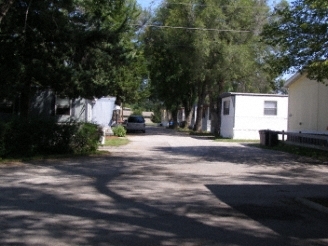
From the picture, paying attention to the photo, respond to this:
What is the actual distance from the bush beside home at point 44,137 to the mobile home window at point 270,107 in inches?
692

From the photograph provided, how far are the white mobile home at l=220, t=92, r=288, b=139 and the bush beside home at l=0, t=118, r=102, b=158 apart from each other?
52.3 ft

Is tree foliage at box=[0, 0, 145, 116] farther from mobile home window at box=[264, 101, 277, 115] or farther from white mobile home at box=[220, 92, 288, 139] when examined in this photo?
mobile home window at box=[264, 101, 277, 115]

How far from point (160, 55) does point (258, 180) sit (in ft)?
111

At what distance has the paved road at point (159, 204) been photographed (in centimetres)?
647

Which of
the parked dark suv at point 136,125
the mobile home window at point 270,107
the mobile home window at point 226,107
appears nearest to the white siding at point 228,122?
the mobile home window at point 226,107

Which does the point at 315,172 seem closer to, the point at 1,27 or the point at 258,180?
the point at 258,180

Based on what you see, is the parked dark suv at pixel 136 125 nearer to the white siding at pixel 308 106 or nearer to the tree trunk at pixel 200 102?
the tree trunk at pixel 200 102

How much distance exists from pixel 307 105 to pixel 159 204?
18250 millimetres

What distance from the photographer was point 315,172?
555 inches

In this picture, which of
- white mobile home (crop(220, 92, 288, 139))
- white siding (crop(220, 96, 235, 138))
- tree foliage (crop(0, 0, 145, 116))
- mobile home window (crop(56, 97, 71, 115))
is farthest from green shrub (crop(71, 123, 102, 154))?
white siding (crop(220, 96, 235, 138))

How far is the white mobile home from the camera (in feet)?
107

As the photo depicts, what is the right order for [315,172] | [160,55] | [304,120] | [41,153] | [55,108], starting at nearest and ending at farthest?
[315,172]
[41,153]
[55,108]
[304,120]
[160,55]

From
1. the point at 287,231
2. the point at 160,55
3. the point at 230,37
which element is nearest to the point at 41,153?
the point at 287,231

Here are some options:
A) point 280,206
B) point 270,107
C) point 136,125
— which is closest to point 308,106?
point 270,107
